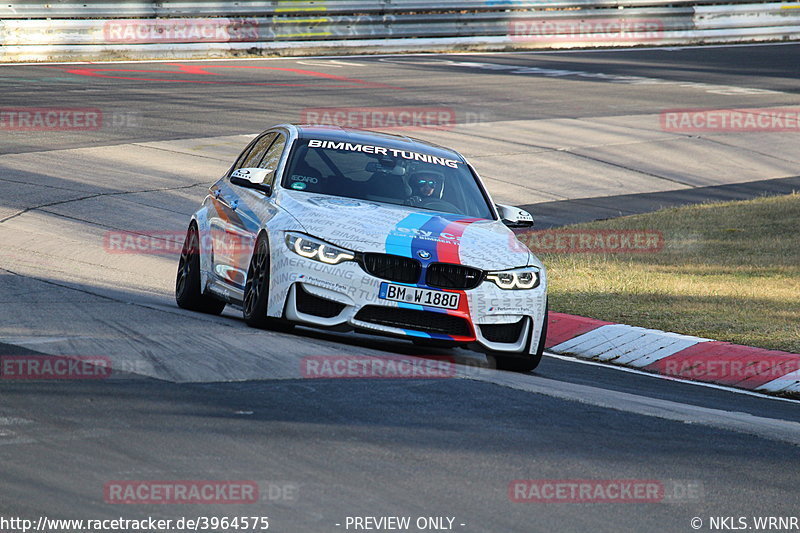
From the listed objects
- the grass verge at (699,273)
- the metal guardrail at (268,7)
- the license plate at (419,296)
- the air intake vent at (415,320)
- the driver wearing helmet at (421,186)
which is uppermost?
the metal guardrail at (268,7)

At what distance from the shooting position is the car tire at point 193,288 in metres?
10.5

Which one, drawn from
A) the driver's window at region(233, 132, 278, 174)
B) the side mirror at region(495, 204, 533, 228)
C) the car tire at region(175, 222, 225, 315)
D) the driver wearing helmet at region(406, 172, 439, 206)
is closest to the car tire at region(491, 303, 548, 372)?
the side mirror at region(495, 204, 533, 228)

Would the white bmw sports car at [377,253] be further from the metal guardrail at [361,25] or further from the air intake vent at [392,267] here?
the metal guardrail at [361,25]

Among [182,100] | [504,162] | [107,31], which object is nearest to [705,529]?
[504,162]

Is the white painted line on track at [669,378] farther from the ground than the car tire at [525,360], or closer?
closer

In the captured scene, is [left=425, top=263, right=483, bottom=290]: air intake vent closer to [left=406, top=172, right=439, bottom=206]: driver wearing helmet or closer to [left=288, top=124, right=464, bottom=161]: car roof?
[left=406, top=172, right=439, bottom=206]: driver wearing helmet

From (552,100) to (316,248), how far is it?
2020cm

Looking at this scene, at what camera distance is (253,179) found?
9.61 m

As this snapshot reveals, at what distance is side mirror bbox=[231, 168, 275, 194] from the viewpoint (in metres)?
9.50

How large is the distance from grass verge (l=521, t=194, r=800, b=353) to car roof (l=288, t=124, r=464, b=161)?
7.67ft

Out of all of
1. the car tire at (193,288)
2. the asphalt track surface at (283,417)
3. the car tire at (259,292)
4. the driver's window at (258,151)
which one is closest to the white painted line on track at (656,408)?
the asphalt track surface at (283,417)

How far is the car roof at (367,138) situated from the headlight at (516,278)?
1.80 metres

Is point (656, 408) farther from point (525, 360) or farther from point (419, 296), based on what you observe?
point (419, 296)

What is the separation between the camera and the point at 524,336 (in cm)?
875
